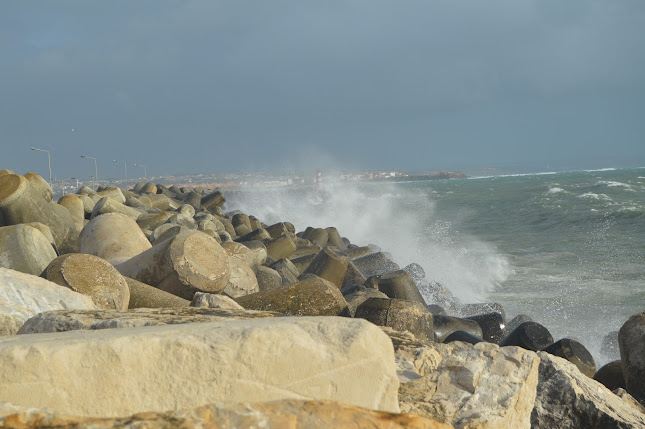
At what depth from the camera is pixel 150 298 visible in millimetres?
5727

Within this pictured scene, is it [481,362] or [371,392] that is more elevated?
[371,392]

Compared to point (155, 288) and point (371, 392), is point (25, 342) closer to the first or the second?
point (371, 392)

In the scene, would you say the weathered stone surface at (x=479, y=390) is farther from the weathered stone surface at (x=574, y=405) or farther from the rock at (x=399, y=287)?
the rock at (x=399, y=287)

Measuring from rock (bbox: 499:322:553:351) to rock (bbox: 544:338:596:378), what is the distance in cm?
58

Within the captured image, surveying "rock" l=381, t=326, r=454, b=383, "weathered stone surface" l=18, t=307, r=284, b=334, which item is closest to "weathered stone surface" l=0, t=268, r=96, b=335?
"weathered stone surface" l=18, t=307, r=284, b=334

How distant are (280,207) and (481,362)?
28454mm

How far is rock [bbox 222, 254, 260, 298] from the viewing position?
7105mm

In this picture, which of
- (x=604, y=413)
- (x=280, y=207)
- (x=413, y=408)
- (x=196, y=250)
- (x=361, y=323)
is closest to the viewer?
(x=361, y=323)

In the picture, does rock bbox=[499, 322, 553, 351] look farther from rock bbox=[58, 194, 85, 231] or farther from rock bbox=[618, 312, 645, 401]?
rock bbox=[58, 194, 85, 231]

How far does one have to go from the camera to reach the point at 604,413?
11.6 feet

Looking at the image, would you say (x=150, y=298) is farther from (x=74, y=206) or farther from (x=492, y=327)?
(x=74, y=206)

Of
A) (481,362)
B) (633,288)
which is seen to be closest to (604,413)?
(481,362)

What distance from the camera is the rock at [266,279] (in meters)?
8.29

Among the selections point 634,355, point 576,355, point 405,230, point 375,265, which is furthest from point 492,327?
point 405,230
